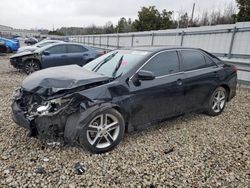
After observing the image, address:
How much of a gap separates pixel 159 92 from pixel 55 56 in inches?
250

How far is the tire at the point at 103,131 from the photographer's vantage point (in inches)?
107

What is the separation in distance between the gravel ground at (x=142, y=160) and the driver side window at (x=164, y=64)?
3.58 ft

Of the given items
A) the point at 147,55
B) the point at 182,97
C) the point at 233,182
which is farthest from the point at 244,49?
the point at 233,182

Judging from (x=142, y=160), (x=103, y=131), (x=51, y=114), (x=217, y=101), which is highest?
(x=51, y=114)

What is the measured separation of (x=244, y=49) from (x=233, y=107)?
10.4 ft

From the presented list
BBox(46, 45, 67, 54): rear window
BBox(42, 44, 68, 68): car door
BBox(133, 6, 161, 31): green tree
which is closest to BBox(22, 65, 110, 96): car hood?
BBox(42, 44, 68, 68): car door

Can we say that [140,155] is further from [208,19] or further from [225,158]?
[208,19]

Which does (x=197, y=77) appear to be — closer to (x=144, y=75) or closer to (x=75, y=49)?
(x=144, y=75)

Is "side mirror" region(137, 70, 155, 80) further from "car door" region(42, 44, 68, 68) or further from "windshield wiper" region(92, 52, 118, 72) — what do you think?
"car door" region(42, 44, 68, 68)

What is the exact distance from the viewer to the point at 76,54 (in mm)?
8781

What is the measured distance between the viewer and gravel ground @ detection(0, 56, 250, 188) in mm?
2359

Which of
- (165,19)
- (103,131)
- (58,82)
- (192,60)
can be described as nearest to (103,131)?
(103,131)

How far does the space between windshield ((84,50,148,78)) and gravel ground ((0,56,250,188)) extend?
115cm

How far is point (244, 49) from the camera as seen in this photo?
7.09 metres
